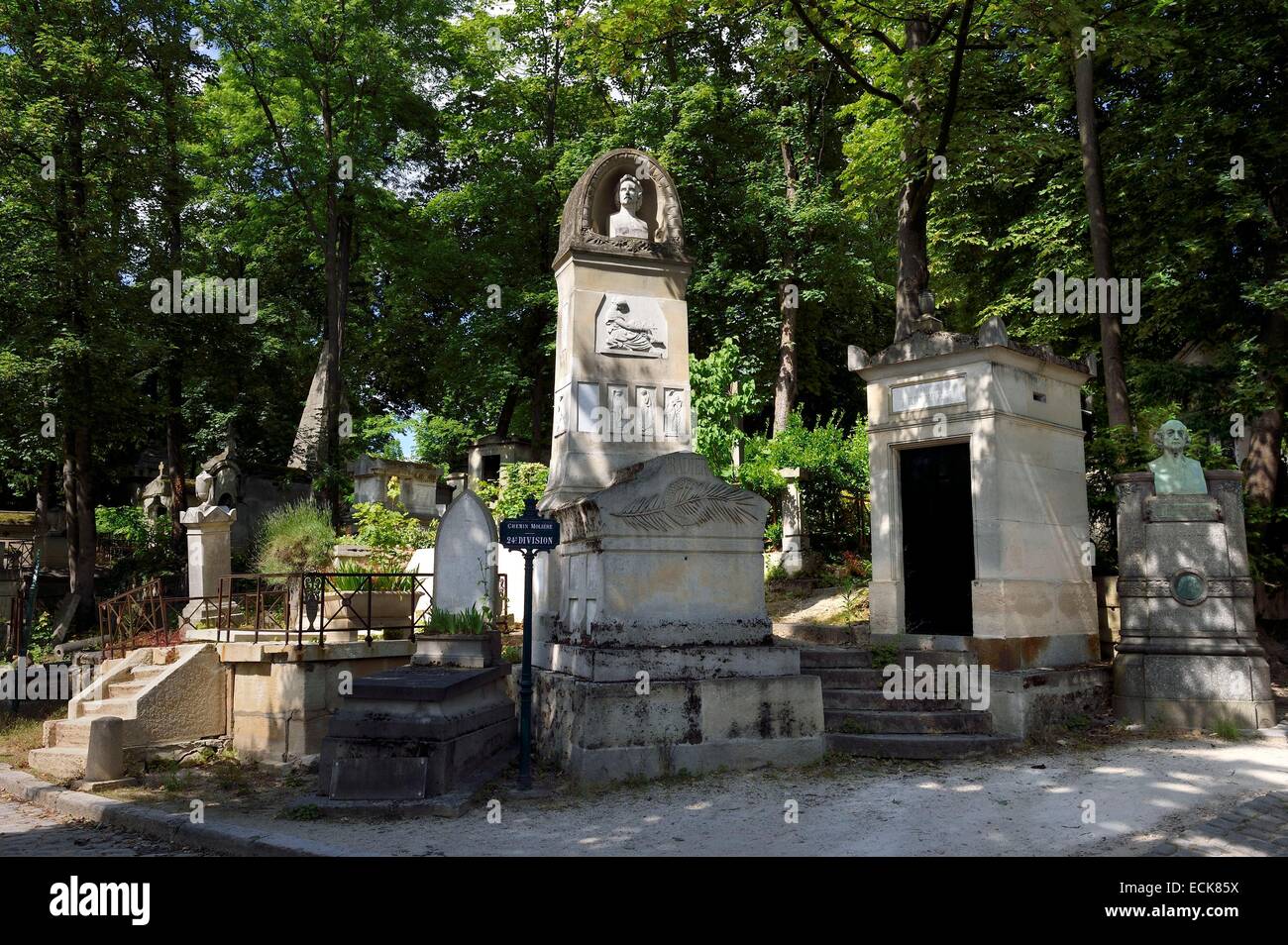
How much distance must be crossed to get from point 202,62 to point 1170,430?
80.2ft

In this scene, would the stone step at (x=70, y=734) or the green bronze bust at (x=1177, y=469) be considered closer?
the green bronze bust at (x=1177, y=469)

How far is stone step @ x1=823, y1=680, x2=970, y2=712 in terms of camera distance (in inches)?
328

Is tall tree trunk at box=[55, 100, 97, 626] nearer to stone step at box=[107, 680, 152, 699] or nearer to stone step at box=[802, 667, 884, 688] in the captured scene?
stone step at box=[107, 680, 152, 699]

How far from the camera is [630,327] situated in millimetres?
9352

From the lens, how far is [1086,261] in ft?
49.2

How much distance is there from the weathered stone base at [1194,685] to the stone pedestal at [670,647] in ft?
12.6

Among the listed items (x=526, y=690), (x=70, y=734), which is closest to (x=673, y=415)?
(x=526, y=690)

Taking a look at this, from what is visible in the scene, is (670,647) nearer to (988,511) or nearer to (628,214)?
(988,511)

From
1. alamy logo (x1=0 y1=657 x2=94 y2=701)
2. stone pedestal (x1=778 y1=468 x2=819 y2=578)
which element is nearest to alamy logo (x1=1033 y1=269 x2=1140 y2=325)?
stone pedestal (x1=778 y1=468 x2=819 y2=578)

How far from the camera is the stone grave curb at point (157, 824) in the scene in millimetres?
5680

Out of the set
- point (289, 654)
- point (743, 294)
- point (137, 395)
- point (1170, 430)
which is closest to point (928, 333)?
point (1170, 430)

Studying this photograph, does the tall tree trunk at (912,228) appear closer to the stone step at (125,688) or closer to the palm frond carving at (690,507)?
the palm frond carving at (690,507)

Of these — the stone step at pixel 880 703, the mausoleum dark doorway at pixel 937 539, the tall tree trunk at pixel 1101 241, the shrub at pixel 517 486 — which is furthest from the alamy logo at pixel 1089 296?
the shrub at pixel 517 486
